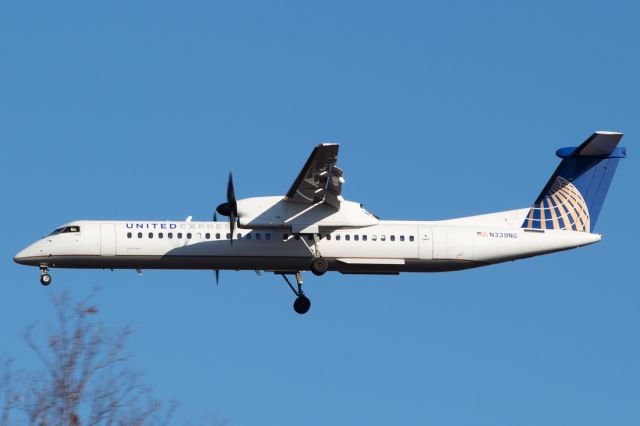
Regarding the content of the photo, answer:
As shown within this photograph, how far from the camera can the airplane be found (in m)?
28.8

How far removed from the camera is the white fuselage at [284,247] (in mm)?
29406

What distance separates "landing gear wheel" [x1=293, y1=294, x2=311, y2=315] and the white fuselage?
1.14 meters

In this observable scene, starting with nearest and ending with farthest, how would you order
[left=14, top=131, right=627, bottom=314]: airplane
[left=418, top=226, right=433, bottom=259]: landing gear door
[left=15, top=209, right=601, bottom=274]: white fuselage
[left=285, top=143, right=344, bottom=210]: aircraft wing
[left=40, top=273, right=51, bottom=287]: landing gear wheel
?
1. [left=285, top=143, right=344, bottom=210]: aircraft wing
2. [left=14, top=131, right=627, bottom=314]: airplane
3. [left=15, top=209, right=601, bottom=274]: white fuselage
4. [left=40, top=273, right=51, bottom=287]: landing gear wheel
5. [left=418, top=226, right=433, bottom=259]: landing gear door

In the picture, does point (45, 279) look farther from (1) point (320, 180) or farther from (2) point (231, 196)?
(1) point (320, 180)

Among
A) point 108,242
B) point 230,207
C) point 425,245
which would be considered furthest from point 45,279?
point 425,245

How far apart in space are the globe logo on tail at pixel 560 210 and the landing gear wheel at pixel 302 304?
6978mm

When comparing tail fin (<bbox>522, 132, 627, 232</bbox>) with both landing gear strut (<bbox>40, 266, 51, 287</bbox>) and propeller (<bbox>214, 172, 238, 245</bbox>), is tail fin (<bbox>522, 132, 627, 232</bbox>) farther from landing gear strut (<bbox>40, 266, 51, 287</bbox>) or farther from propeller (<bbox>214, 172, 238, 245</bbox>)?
landing gear strut (<bbox>40, 266, 51, 287</bbox>)

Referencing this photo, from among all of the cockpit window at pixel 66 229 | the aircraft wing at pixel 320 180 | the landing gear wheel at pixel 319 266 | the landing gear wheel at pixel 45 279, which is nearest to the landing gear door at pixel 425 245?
the landing gear wheel at pixel 319 266

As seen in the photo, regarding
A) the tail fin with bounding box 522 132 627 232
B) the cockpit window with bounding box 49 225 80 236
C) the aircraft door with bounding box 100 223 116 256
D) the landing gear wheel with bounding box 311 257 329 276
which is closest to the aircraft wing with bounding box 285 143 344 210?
the landing gear wheel with bounding box 311 257 329 276

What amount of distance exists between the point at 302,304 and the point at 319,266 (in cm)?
169

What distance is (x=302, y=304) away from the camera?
101 feet

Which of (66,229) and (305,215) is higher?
(305,215)

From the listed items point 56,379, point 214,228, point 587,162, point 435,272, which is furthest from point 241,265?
point 56,379

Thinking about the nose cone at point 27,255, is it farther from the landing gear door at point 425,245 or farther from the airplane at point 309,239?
the landing gear door at point 425,245
